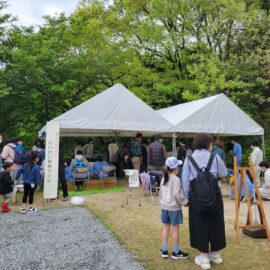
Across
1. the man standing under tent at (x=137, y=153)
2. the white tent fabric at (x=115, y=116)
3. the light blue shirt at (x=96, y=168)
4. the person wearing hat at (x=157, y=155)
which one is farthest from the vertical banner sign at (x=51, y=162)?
the man standing under tent at (x=137, y=153)

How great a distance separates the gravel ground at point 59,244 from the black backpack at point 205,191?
3.21 ft

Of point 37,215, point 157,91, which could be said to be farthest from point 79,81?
point 37,215

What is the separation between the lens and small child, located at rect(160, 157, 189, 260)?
3547 millimetres

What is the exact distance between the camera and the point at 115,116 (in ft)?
28.9

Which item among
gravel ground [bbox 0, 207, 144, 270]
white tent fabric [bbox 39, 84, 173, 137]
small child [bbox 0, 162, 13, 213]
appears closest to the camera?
gravel ground [bbox 0, 207, 144, 270]

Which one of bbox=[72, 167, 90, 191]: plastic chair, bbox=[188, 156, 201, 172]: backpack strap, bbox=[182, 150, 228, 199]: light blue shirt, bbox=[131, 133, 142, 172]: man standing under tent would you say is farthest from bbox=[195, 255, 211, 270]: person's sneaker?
bbox=[131, 133, 142, 172]: man standing under tent

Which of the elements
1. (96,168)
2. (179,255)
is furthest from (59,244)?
(96,168)

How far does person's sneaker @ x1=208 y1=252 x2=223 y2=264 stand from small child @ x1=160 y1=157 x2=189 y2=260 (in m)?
0.29

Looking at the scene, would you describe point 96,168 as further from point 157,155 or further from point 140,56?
point 140,56

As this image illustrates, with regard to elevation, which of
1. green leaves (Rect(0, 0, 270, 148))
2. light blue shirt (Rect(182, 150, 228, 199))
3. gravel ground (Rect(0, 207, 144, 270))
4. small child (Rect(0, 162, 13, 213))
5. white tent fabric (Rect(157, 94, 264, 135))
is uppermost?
green leaves (Rect(0, 0, 270, 148))

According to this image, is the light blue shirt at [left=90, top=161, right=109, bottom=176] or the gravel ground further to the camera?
the light blue shirt at [left=90, top=161, right=109, bottom=176]

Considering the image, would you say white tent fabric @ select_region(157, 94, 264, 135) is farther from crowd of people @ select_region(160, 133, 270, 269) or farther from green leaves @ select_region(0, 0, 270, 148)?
crowd of people @ select_region(160, 133, 270, 269)

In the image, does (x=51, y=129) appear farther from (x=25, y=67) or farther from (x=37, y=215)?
(x=25, y=67)

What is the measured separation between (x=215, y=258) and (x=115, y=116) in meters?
5.82
